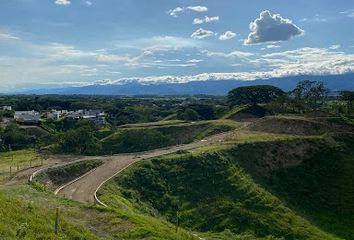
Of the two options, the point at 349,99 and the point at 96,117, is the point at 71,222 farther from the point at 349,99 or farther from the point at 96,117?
the point at 96,117

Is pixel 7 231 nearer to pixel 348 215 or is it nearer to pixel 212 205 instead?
pixel 212 205

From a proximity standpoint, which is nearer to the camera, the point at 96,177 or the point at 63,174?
the point at 96,177

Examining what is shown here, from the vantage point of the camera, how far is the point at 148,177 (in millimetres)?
48062

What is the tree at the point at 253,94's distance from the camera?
12656cm

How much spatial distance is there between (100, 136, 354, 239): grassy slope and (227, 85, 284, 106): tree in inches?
2646

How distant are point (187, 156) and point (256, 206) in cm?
1211

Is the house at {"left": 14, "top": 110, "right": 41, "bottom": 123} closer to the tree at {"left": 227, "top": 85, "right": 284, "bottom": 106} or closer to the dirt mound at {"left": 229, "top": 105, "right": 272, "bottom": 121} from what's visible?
the dirt mound at {"left": 229, "top": 105, "right": 272, "bottom": 121}

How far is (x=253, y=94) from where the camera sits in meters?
129

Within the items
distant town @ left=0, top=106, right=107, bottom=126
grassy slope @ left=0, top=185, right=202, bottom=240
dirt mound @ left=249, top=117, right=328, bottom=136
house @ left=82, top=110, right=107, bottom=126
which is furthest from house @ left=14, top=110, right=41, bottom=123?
grassy slope @ left=0, top=185, right=202, bottom=240

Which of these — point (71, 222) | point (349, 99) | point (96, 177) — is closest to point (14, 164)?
point (96, 177)

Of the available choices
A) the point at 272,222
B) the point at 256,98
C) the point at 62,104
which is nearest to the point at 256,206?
the point at 272,222

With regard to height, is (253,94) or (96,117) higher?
(253,94)

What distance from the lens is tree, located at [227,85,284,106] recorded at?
12656cm

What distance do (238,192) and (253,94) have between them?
84.2 metres
